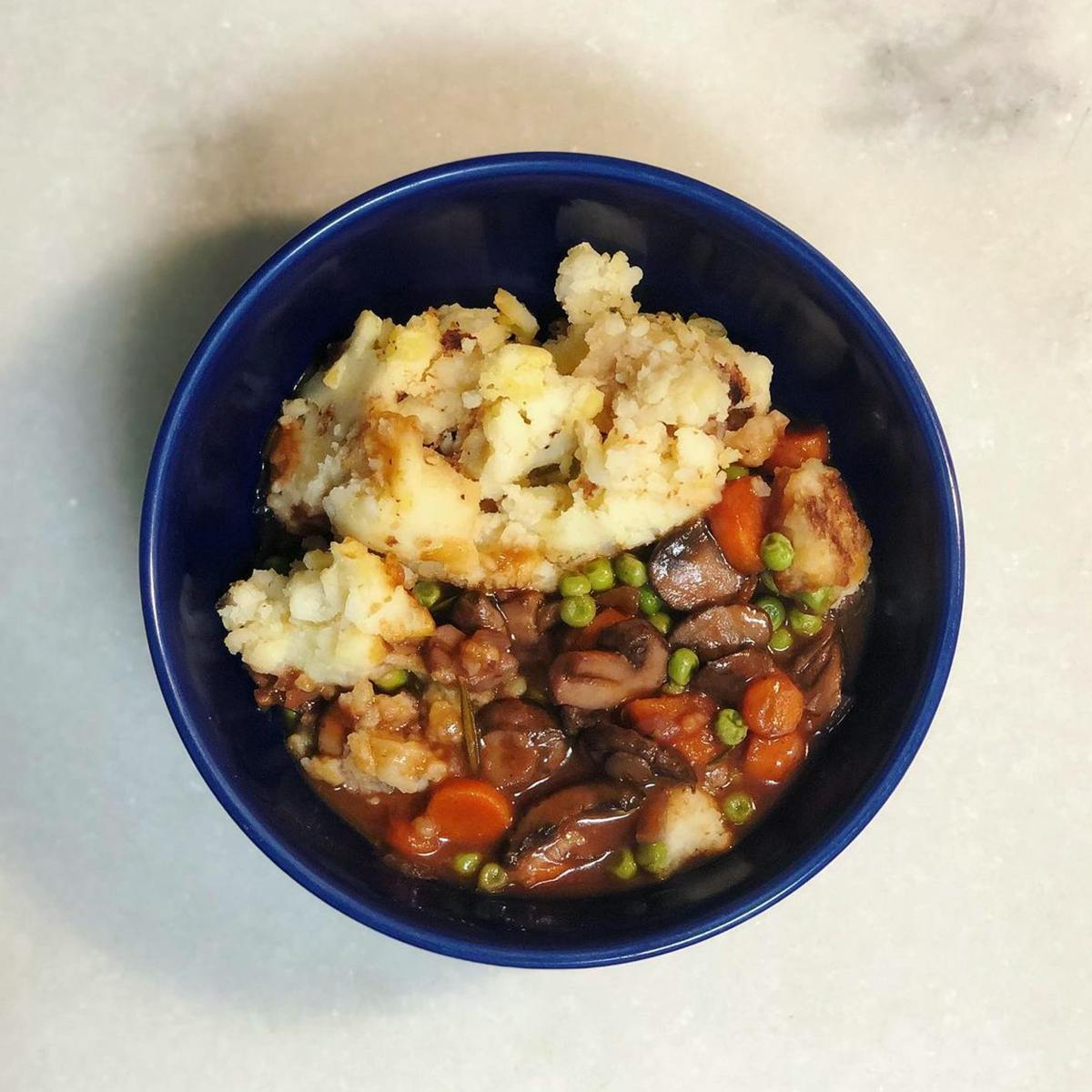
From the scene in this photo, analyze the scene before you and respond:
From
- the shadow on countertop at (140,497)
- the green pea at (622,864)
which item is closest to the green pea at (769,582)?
the green pea at (622,864)

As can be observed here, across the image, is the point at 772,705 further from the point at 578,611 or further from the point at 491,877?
the point at 491,877

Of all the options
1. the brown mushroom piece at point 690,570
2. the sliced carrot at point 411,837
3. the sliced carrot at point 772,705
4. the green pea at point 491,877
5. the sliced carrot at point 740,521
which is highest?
the sliced carrot at point 740,521

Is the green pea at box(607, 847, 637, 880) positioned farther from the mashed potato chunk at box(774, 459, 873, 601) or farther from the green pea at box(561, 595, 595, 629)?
the mashed potato chunk at box(774, 459, 873, 601)

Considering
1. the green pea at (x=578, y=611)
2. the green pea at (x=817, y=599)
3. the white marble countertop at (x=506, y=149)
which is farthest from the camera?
the white marble countertop at (x=506, y=149)

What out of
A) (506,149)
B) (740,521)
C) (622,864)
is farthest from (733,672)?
(506,149)

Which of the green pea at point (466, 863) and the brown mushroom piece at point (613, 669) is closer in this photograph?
the brown mushroom piece at point (613, 669)

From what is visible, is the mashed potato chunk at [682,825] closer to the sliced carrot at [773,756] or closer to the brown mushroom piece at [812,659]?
the sliced carrot at [773,756]
